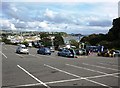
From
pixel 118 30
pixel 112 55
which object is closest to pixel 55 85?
pixel 112 55

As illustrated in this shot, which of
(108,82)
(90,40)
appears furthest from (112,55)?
(90,40)

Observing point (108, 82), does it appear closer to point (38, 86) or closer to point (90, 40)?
point (38, 86)

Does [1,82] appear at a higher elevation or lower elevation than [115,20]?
lower

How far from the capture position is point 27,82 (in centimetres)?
1515

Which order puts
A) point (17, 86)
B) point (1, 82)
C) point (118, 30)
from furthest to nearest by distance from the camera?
point (118, 30) < point (1, 82) < point (17, 86)

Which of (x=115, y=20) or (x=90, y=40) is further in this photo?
(x=90, y=40)

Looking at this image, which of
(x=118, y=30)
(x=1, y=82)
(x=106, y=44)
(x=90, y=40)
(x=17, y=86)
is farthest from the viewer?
(x=90, y=40)

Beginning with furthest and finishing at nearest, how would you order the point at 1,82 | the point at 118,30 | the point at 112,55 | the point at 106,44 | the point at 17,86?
the point at 118,30
the point at 106,44
the point at 112,55
the point at 1,82
the point at 17,86

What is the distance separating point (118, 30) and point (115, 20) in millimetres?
5285

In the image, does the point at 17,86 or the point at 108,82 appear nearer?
the point at 17,86

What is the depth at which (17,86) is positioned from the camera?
45.5 ft

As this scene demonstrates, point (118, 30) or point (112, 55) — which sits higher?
point (118, 30)

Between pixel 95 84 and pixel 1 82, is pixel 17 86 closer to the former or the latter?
pixel 1 82

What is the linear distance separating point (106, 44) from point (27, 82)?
2585 inches
